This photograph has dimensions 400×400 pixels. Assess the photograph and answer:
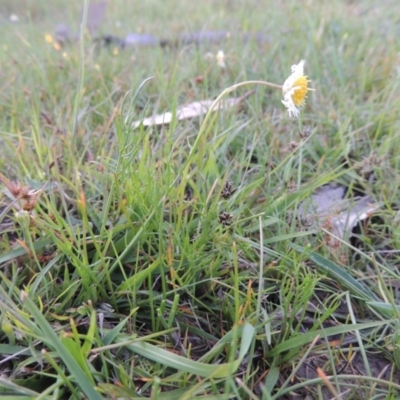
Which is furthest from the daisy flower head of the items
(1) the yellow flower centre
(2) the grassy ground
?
(2) the grassy ground

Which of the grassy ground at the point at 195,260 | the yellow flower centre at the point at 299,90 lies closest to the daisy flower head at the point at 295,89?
the yellow flower centre at the point at 299,90

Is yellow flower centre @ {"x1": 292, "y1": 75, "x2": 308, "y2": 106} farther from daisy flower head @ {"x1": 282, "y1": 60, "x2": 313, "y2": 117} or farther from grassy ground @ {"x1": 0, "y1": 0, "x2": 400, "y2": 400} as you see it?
grassy ground @ {"x1": 0, "y1": 0, "x2": 400, "y2": 400}

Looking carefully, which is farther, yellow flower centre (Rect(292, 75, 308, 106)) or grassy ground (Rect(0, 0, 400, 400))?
yellow flower centre (Rect(292, 75, 308, 106))

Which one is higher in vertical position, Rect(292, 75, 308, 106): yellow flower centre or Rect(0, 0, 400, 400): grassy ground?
Rect(292, 75, 308, 106): yellow flower centre

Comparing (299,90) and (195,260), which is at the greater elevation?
(299,90)

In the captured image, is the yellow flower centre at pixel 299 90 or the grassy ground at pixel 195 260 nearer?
the grassy ground at pixel 195 260

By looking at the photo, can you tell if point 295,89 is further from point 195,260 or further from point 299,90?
A: point 195,260

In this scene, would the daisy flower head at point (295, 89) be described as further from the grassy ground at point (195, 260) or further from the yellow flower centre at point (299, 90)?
the grassy ground at point (195, 260)

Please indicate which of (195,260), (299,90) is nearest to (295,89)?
(299,90)
